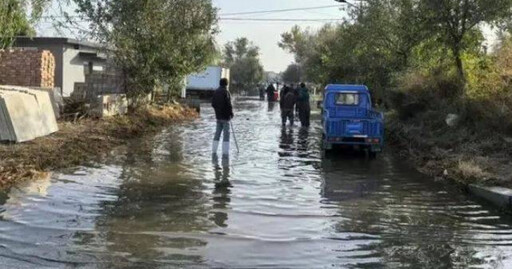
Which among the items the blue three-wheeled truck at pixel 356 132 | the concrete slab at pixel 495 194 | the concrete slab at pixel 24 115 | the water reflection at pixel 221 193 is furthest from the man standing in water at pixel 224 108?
the concrete slab at pixel 495 194

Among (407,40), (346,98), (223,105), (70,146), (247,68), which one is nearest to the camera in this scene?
(70,146)

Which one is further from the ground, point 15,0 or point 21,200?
point 15,0

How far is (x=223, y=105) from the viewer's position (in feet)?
51.0

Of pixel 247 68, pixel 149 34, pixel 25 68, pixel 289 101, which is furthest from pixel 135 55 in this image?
pixel 247 68

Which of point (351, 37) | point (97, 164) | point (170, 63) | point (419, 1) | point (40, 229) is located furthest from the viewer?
point (351, 37)

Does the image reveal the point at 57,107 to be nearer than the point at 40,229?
No

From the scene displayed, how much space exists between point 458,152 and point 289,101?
12.2m

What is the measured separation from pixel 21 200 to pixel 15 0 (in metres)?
4.68

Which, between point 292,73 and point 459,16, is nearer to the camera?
point 459,16

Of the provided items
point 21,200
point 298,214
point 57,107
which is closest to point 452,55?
point 57,107

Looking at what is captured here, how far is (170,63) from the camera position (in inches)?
981

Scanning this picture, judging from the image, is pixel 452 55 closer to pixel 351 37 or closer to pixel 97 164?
pixel 351 37

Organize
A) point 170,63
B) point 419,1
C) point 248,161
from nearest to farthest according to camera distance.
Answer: point 248,161
point 419,1
point 170,63

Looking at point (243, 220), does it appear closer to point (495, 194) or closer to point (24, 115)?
point (495, 194)
